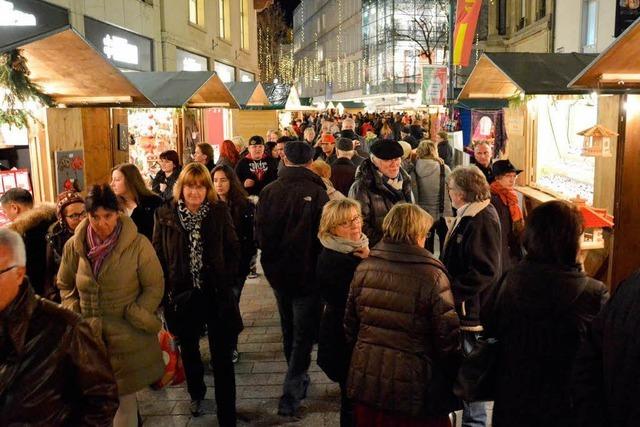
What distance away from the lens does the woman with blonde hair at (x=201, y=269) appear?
4582mm

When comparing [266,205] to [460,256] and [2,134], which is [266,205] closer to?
[460,256]

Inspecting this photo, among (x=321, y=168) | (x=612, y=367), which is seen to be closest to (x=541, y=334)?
(x=612, y=367)

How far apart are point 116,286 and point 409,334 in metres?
1.82

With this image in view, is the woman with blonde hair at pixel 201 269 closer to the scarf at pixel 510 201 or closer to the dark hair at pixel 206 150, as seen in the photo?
the scarf at pixel 510 201

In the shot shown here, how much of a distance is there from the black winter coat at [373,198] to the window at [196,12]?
15.1 metres

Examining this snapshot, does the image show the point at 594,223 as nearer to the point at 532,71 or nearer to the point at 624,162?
the point at 624,162

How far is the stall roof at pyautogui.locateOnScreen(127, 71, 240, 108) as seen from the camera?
10477 mm

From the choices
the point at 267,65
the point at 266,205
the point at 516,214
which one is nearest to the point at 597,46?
the point at 516,214

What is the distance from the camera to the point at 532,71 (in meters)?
8.32

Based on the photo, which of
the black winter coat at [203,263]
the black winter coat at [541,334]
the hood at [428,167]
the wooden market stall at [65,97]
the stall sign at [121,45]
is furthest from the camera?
the stall sign at [121,45]

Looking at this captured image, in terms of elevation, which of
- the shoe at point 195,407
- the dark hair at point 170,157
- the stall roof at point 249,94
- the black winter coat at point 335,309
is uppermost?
→ the stall roof at point 249,94

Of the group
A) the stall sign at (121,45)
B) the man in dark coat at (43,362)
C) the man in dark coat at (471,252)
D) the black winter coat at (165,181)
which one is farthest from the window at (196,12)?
the man in dark coat at (43,362)

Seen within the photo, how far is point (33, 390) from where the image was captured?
7.39 ft

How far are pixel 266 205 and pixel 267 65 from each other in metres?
38.0
